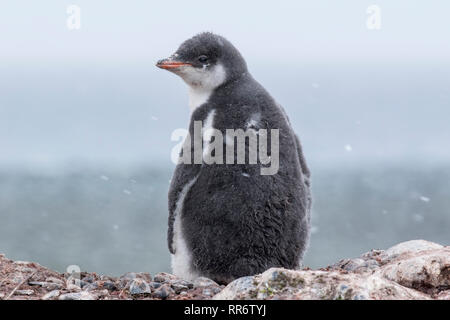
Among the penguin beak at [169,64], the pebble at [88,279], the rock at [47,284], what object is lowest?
the pebble at [88,279]

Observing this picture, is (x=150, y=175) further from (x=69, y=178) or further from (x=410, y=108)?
(x=410, y=108)

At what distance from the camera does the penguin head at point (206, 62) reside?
421cm

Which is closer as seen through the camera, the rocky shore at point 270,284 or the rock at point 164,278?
the rocky shore at point 270,284

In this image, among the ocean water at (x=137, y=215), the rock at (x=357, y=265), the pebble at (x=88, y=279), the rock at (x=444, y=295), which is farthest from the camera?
the ocean water at (x=137, y=215)

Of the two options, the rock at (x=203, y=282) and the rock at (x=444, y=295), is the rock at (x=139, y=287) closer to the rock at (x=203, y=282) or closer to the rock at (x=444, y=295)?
the rock at (x=203, y=282)

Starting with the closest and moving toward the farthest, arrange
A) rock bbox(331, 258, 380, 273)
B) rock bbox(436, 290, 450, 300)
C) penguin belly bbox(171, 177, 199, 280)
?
rock bbox(436, 290, 450, 300)
penguin belly bbox(171, 177, 199, 280)
rock bbox(331, 258, 380, 273)

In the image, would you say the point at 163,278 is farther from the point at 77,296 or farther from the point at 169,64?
the point at 169,64

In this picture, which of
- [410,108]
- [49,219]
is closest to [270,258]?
[49,219]

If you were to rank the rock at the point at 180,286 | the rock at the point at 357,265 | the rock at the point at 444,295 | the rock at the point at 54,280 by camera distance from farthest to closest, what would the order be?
the rock at the point at 357,265 < the rock at the point at 54,280 < the rock at the point at 180,286 < the rock at the point at 444,295

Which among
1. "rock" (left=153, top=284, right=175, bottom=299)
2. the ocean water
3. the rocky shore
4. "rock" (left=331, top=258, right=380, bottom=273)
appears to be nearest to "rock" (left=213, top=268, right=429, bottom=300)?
the rocky shore

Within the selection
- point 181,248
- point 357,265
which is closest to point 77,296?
point 181,248

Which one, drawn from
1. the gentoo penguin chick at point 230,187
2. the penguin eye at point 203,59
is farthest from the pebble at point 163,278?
the penguin eye at point 203,59

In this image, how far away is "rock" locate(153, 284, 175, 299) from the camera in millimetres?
3553

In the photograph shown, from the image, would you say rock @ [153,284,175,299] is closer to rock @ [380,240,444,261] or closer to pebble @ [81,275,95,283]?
pebble @ [81,275,95,283]
